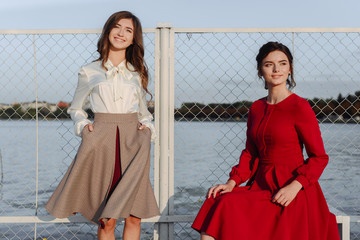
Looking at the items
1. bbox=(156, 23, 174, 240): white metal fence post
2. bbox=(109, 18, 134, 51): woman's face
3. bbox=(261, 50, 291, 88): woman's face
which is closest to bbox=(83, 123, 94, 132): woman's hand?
bbox=(109, 18, 134, 51): woman's face

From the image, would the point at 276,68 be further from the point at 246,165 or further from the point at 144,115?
the point at 144,115

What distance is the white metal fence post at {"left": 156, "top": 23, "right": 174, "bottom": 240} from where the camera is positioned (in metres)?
2.72

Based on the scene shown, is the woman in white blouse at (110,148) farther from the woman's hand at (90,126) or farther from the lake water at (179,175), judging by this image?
the lake water at (179,175)

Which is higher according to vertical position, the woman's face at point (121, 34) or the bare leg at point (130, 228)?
the woman's face at point (121, 34)

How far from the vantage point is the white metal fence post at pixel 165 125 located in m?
2.72

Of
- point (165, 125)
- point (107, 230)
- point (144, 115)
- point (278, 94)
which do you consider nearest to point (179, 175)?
point (165, 125)

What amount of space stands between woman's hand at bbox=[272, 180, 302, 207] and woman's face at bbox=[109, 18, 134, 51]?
1116 mm

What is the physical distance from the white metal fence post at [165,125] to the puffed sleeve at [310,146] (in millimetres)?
977

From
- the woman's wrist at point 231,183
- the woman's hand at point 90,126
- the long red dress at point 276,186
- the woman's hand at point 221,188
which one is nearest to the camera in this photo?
the long red dress at point 276,186

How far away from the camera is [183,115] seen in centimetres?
288

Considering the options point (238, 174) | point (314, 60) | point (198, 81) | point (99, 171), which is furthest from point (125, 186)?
point (314, 60)

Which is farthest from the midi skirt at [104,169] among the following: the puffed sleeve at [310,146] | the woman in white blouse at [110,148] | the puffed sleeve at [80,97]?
the puffed sleeve at [310,146]

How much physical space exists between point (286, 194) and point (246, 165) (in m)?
0.34

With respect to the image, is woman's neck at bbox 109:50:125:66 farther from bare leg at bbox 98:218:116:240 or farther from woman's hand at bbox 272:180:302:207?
woman's hand at bbox 272:180:302:207
